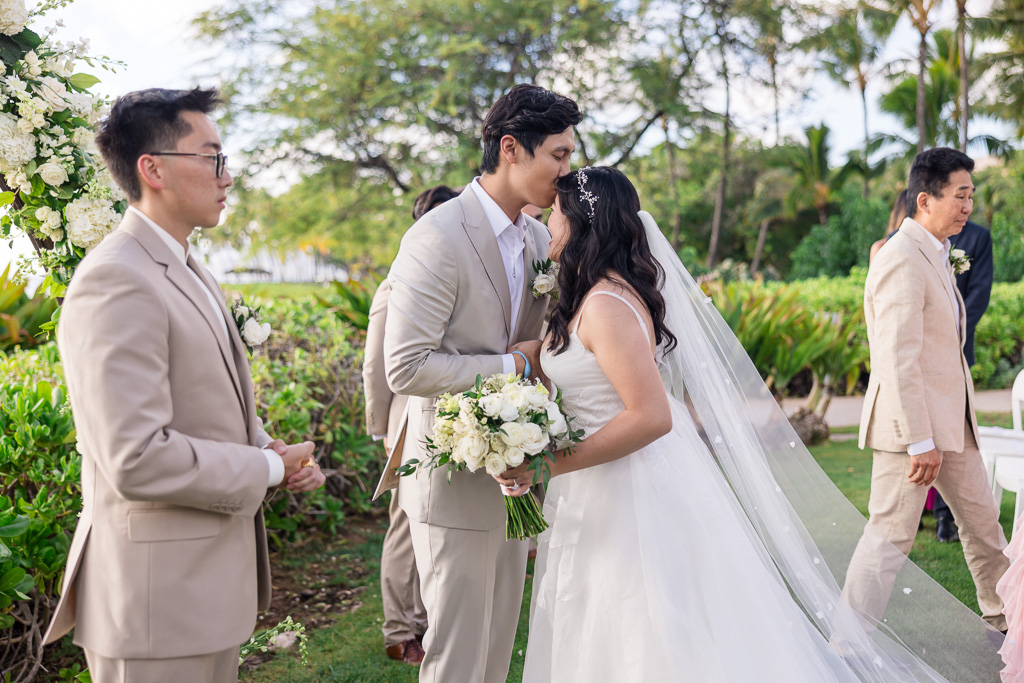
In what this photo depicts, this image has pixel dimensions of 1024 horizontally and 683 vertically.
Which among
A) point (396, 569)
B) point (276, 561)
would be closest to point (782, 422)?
point (396, 569)

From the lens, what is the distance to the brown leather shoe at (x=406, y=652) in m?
4.00

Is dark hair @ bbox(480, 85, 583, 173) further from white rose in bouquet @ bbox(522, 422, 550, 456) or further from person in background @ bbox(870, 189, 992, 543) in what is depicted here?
person in background @ bbox(870, 189, 992, 543)

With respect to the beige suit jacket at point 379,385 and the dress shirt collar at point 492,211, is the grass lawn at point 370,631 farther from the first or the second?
the dress shirt collar at point 492,211

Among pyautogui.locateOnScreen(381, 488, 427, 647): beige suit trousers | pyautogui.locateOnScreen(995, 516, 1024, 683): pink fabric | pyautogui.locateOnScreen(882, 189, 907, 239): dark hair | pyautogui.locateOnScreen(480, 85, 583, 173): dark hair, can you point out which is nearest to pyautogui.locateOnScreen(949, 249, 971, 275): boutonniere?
pyautogui.locateOnScreen(882, 189, 907, 239): dark hair

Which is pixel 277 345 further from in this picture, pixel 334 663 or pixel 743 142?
pixel 743 142

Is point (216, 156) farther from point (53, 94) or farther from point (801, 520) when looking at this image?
point (801, 520)

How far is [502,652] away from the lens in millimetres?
2963

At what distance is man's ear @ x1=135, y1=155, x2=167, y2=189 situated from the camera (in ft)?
6.38

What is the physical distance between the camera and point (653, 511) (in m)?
2.68

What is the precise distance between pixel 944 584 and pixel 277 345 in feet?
15.7

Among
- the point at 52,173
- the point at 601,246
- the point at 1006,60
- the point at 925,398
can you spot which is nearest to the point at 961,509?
the point at 925,398

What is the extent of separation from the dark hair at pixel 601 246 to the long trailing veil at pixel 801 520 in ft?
0.88

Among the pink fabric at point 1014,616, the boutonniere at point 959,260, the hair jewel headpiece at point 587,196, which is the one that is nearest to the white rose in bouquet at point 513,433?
the hair jewel headpiece at point 587,196

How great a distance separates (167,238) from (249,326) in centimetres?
40
